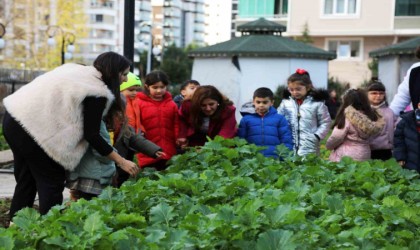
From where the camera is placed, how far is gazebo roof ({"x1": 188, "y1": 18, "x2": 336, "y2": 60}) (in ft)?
68.2

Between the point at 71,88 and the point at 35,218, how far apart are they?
2.11 metres

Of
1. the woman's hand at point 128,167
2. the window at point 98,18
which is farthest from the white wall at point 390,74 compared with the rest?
the window at point 98,18

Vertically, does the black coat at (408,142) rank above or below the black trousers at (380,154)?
above

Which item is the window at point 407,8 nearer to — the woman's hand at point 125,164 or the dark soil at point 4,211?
the dark soil at point 4,211

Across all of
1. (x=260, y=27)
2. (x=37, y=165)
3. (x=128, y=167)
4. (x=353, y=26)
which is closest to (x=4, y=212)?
(x=37, y=165)

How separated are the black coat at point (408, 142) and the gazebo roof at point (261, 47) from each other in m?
12.1

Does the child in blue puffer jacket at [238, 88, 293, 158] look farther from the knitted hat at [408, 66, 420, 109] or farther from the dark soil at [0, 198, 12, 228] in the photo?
the dark soil at [0, 198, 12, 228]

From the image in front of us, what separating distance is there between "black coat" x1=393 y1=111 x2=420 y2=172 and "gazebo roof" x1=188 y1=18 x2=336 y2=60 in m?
12.1

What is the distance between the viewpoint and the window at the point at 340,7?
47028 millimetres

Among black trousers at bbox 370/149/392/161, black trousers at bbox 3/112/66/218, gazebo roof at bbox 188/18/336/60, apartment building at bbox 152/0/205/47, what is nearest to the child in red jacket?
black trousers at bbox 3/112/66/218

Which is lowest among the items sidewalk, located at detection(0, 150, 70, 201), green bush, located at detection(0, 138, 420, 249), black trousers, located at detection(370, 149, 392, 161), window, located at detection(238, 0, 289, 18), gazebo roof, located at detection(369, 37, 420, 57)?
sidewalk, located at detection(0, 150, 70, 201)

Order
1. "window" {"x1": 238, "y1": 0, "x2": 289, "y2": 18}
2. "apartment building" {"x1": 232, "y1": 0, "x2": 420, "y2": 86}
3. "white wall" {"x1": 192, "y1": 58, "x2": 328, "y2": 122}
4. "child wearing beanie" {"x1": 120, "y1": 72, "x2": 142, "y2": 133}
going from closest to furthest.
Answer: "child wearing beanie" {"x1": 120, "y1": 72, "x2": 142, "y2": 133}
"white wall" {"x1": 192, "y1": 58, "x2": 328, "y2": 122}
"apartment building" {"x1": 232, "y1": 0, "x2": 420, "y2": 86}
"window" {"x1": 238, "y1": 0, "x2": 289, "y2": 18}

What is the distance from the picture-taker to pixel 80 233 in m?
3.52

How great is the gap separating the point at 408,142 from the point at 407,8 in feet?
128
